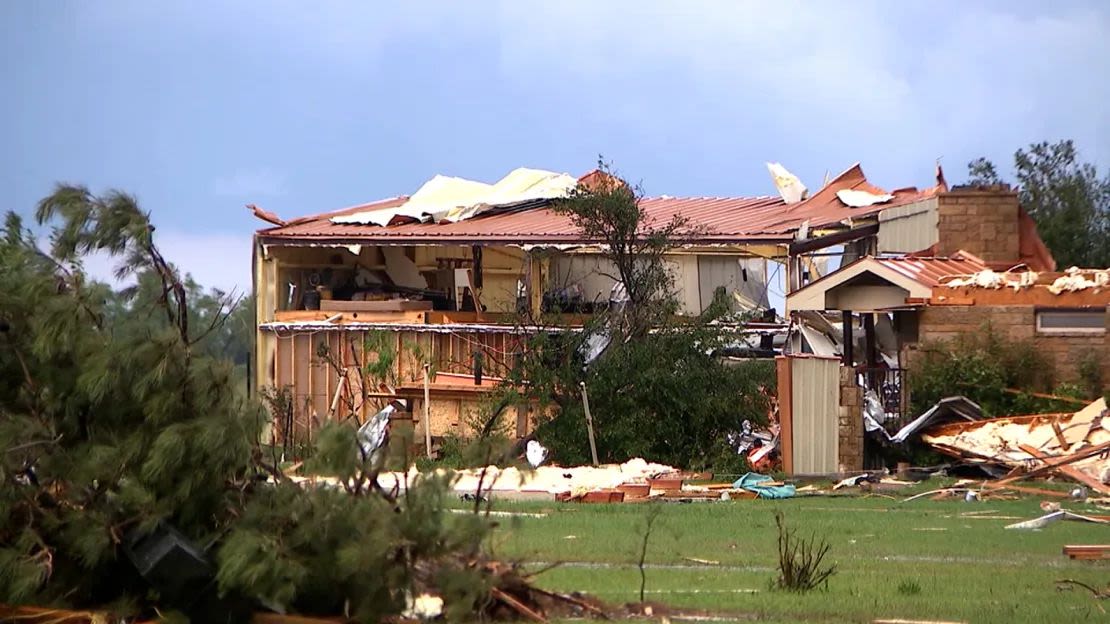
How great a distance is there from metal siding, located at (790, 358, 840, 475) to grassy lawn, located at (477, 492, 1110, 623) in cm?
512

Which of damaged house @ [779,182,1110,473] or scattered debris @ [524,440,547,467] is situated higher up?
damaged house @ [779,182,1110,473]

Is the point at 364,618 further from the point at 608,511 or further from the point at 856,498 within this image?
the point at 856,498

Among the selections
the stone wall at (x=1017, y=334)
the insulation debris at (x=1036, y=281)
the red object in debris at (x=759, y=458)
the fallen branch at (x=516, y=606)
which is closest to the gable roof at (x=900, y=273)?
the insulation debris at (x=1036, y=281)

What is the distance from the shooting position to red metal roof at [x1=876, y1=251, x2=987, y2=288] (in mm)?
31031

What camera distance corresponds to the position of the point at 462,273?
139 feet

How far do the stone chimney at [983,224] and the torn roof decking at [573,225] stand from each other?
11.0ft

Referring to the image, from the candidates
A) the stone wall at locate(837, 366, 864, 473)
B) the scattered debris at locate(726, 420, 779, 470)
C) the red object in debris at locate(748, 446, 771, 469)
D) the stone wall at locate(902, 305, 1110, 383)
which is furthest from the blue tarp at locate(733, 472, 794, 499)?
the stone wall at locate(902, 305, 1110, 383)

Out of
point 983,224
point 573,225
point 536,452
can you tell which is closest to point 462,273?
point 573,225

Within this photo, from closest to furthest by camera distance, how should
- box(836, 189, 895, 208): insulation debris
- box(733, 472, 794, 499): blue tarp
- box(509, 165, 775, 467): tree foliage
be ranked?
1. box(733, 472, 794, 499): blue tarp
2. box(509, 165, 775, 467): tree foliage
3. box(836, 189, 895, 208): insulation debris

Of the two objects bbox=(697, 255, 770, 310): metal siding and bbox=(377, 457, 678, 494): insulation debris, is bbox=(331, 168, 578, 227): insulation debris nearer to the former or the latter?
bbox=(697, 255, 770, 310): metal siding

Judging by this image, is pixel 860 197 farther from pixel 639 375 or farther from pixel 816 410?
pixel 816 410

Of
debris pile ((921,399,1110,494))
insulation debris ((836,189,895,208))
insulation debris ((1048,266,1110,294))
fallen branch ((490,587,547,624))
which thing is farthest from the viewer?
insulation debris ((836,189,895,208))

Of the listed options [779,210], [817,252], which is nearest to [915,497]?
[817,252]

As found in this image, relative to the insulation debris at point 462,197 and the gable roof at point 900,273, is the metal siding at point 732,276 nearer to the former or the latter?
the insulation debris at point 462,197
